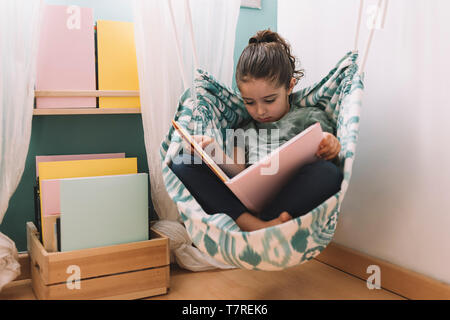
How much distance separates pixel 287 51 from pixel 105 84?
57 centimetres

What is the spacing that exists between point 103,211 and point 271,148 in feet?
1.62

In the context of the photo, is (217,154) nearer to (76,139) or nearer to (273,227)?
(273,227)

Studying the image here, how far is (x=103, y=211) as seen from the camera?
3.63ft

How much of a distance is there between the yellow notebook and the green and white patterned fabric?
21 centimetres

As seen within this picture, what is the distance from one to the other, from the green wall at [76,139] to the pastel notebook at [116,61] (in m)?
0.12

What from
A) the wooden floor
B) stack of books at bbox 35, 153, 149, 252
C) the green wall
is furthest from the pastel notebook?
the wooden floor

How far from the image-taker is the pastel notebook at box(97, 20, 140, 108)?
1267mm

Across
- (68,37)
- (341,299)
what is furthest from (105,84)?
(341,299)

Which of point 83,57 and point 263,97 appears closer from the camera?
point 263,97

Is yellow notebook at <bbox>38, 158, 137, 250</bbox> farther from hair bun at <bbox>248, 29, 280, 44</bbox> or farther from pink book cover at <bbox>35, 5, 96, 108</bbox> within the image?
hair bun at <bbox>248, 29, 280, 44</bbox>

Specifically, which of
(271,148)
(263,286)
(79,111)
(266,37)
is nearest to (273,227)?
(271,148)

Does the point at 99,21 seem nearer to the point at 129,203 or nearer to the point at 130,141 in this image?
the point at 130,141

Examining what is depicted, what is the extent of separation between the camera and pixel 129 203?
3.73ft

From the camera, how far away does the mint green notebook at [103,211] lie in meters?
1.07
